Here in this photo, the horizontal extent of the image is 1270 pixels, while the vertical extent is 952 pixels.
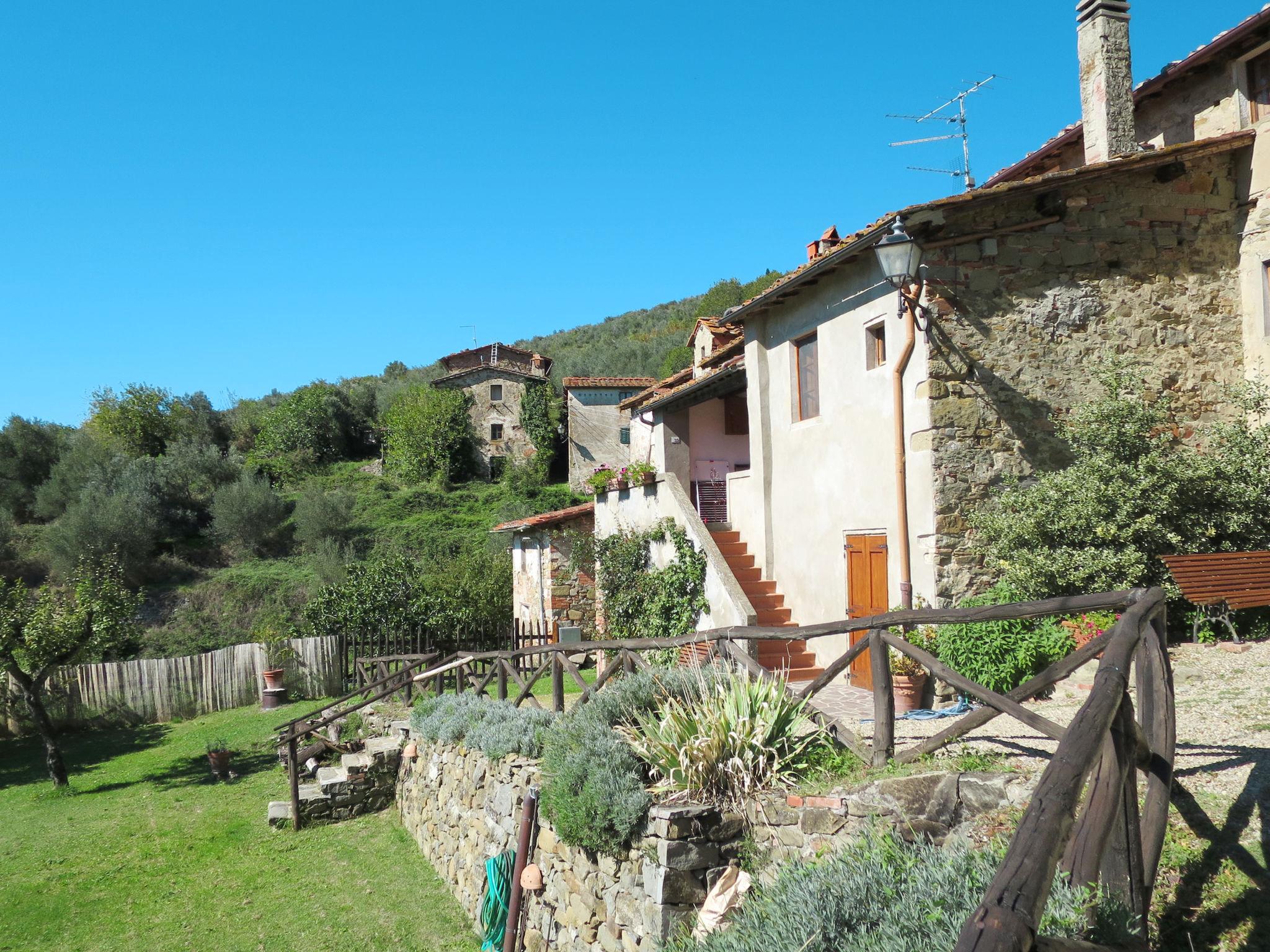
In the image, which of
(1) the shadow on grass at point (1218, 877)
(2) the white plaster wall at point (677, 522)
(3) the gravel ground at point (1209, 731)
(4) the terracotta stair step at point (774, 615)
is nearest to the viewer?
(1) the shadow on grass at point (1218, 877)

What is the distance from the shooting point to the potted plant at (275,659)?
63.6ft

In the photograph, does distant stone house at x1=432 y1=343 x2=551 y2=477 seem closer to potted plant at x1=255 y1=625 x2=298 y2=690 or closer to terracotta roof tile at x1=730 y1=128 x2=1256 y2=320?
potted plant at x1=255 y1=625 x2=298 y2=690

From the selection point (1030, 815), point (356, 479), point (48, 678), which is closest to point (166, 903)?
point (1030, 815)

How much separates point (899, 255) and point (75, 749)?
17.4 meters

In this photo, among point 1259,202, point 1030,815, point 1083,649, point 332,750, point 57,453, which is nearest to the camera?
point 1030,815

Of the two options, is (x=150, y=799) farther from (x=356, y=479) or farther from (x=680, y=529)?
(x=356, y=479)

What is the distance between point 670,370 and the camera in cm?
4444

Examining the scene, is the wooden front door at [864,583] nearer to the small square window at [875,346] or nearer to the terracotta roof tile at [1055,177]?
the small square window at [875,346]

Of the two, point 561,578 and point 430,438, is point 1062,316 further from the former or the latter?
point 430,438

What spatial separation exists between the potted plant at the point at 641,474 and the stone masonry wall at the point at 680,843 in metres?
7.42

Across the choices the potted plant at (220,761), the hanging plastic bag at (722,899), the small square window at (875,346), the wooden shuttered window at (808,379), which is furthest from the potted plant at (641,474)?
the hanging plastic bag at (722,899)

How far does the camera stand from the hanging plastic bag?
16.2ft

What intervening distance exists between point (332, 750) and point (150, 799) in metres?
2.62

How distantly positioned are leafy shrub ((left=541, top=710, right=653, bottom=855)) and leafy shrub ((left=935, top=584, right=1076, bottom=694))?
11.0ft
